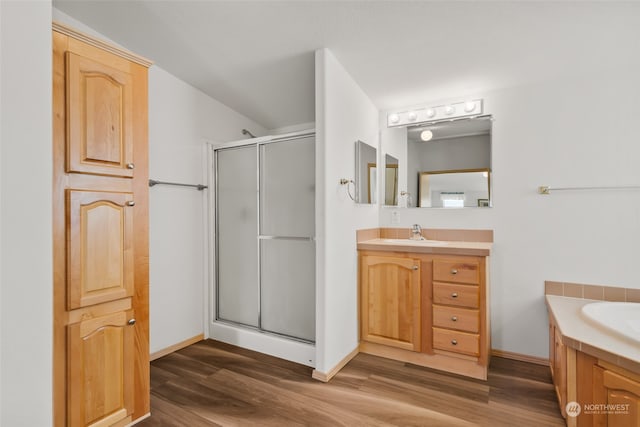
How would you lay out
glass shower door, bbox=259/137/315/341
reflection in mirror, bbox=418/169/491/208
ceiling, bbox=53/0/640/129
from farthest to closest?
reflection in mirror, bbox=418/169/491/208
glass shower door, bbox=259/137/315/341
ceiling, bbox=53/0/640/129

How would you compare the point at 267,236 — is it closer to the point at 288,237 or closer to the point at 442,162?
the point at 288,237

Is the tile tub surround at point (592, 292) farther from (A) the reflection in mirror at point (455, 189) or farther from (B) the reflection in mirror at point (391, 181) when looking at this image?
(B) the reflection in mirror at point (391, 181)

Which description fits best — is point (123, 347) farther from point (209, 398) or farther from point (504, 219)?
point (504, 219)

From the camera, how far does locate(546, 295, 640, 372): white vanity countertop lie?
1385 mm

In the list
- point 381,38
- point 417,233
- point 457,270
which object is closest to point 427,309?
point 457,270

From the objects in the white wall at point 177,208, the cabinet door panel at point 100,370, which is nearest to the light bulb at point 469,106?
the white wall at point 177,208

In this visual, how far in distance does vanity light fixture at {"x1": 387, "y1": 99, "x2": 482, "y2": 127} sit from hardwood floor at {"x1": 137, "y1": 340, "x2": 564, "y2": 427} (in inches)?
81.7

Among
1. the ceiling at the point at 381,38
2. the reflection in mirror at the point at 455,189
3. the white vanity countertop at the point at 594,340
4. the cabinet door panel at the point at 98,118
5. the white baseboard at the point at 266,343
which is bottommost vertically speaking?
the white baseboard at the point at 266,343

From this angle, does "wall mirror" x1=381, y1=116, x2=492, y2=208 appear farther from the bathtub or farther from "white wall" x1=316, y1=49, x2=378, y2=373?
the bathtub

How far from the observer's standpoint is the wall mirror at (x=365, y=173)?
2754 millimetres

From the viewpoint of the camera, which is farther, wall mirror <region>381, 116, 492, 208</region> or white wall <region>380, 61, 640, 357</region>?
wall mirror <region>381, 116, 492, 208</region>

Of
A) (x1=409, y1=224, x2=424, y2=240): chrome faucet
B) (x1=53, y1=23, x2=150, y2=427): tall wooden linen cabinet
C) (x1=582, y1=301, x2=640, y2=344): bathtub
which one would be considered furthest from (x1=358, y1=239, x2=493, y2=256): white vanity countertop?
(x1=53, y1=23, x2=150, y2=427): tall wooden linen cabinet

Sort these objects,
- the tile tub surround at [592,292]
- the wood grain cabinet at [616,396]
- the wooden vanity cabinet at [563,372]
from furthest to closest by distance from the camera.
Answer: the tile tub surround at [592,292]
the wooden vanity cabinet at [563,372]
the wood grain cabinet at [616,396]

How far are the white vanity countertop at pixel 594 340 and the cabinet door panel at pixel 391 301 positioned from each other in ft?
2.95
